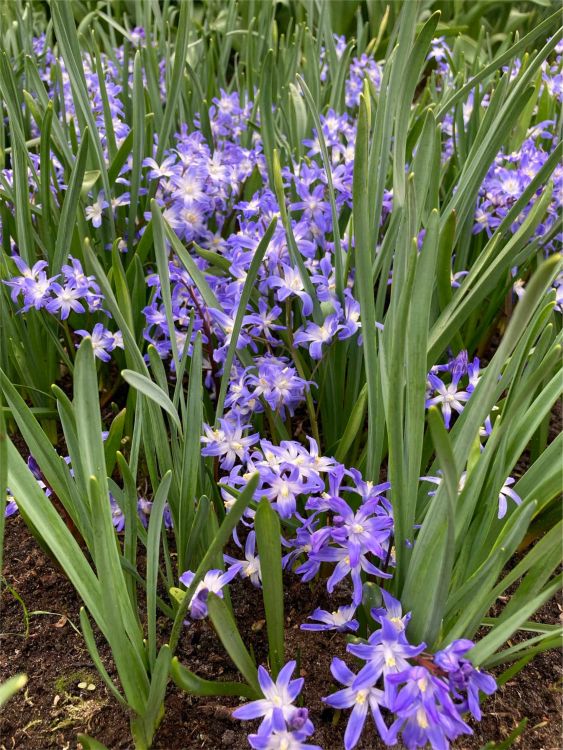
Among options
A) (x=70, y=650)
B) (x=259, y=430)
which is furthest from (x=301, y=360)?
(x=70, y=650)

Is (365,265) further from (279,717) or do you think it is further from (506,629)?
(279,717)

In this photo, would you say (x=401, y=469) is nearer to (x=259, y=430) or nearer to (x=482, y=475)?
(x=482, y=475)

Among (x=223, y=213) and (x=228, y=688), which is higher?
(x=223, y=213)

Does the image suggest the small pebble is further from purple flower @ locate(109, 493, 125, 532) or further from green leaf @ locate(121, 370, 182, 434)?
green leaf @ locate(121, 370, 182, 434)

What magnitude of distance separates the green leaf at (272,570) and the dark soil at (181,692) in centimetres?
5

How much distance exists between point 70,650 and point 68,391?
0.77 metres

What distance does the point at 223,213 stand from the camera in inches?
79.2

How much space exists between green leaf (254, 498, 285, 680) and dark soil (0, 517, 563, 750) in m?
0.05

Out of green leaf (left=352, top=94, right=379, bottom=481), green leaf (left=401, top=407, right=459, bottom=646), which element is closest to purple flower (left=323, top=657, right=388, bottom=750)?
green leaf (left=401, top=407, right=459, bottom=646)

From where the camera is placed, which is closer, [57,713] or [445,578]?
[445,578]

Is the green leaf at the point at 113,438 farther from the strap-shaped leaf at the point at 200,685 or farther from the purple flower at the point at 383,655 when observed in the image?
the purple flower at the point at 383,655

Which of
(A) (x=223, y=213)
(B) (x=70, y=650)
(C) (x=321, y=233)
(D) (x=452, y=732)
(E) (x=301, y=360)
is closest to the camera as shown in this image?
(D) (x=452, y=732)

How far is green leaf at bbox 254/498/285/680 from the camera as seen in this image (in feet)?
3.14

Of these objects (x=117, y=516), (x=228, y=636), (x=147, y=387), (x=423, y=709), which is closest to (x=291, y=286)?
(x=147, y=387)
